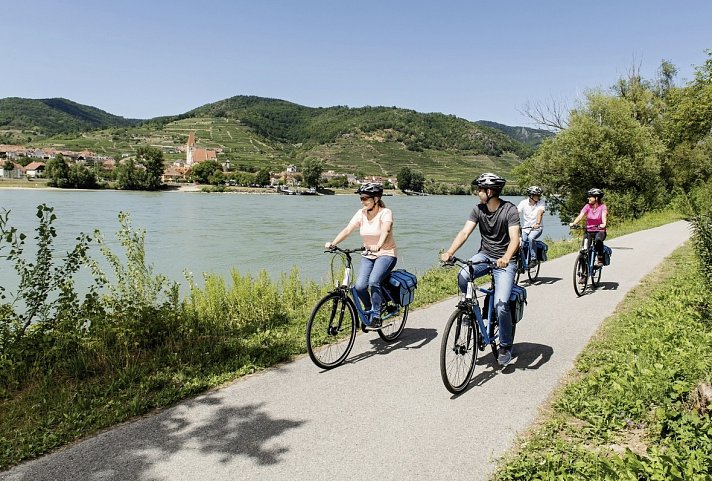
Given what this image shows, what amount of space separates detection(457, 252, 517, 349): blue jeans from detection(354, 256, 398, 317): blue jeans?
1.00m

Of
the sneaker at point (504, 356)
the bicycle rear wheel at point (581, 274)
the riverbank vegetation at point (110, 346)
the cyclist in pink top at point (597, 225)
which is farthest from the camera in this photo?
the cyclist in pink top at point (597, 225)

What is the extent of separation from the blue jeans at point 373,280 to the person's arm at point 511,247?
1.35 metres

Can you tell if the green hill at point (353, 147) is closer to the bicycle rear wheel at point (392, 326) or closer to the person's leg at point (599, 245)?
the person's leg at point (599, 245)

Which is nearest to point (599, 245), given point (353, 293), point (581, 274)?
point (581, 274)

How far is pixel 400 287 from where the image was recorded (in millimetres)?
5898

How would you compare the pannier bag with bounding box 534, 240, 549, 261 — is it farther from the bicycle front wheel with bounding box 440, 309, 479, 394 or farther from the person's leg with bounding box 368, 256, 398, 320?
the bicycle front wheel with bounding box 440, 309, 479, 394

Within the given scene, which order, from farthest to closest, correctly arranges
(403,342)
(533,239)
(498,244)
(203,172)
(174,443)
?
(203,172)
(533,239)
(403,342)
(498,244)
(174,443)

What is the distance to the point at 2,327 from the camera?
Result: 555cm

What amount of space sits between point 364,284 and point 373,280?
0.12 meters

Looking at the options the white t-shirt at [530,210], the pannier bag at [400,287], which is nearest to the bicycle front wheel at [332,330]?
the pannier bag at [400,287]

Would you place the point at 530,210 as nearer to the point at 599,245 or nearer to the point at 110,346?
the point at 599,245

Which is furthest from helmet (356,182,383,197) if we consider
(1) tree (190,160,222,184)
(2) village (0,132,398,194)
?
(1) tree (190,160,222,184)

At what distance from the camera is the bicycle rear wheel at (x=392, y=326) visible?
5.95 metres

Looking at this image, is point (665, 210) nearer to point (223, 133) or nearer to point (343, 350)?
point (343, 350)
